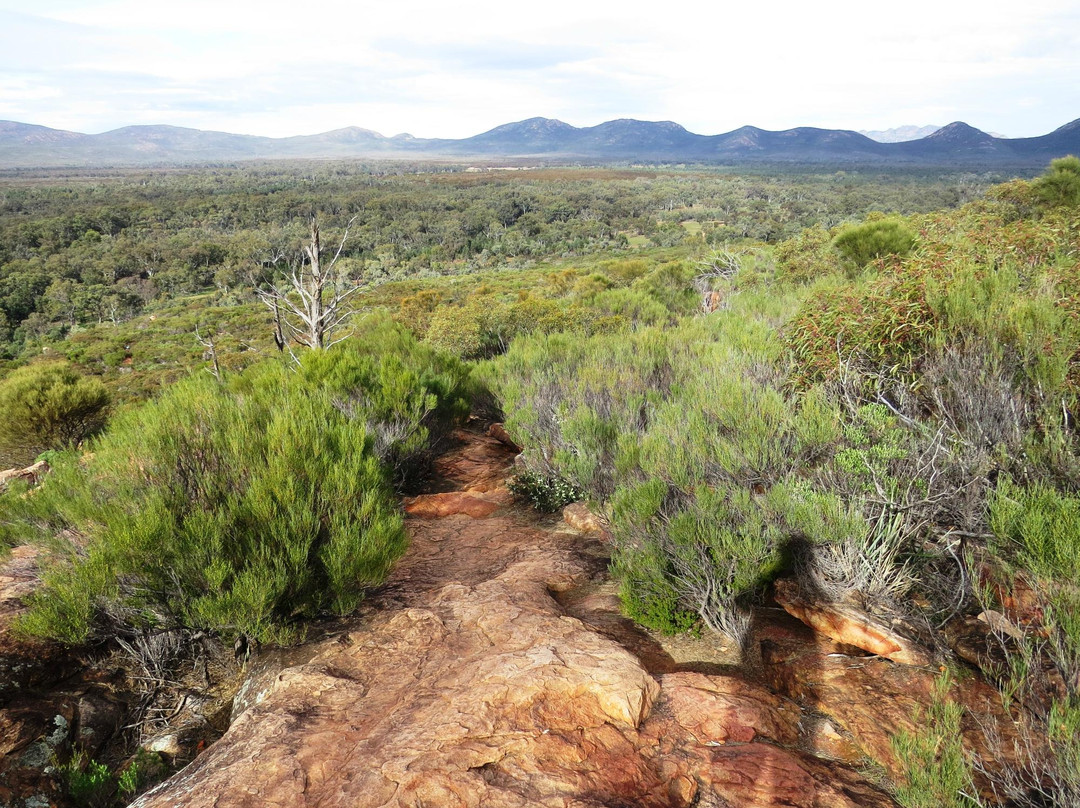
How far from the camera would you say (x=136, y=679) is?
355 cm

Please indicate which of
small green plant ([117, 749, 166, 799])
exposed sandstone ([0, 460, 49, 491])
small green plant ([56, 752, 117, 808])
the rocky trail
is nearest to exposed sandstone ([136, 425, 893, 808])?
the rocky trail

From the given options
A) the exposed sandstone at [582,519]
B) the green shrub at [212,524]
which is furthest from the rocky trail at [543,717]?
the exposed sandstone at [582,519]

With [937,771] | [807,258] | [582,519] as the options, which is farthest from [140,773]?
[807,258]

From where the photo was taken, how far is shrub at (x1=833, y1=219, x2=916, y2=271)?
14828 millimetres

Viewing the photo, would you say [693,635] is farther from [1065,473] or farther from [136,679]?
[136,679]

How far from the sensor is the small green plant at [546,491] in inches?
256

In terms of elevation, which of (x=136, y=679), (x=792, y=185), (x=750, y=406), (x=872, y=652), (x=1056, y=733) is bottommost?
(x=136, y=679)

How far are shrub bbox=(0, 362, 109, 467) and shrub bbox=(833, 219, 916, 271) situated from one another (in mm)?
18943

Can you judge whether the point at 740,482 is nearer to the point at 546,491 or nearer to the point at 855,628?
the point at 855,628

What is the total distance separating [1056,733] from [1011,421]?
7.85 ft

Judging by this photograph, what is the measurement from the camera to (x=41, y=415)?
11.8 meters

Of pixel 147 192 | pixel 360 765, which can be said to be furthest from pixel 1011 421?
pixel 147 192

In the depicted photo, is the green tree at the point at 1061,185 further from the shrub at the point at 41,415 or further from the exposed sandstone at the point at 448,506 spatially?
the shrub at the point at 41,415

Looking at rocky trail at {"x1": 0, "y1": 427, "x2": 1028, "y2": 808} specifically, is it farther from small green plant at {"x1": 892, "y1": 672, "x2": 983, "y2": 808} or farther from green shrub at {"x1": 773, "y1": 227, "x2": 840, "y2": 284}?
green shrub at {"x1": 773, "y1": 227, "x2": 840, "y2": 284}
